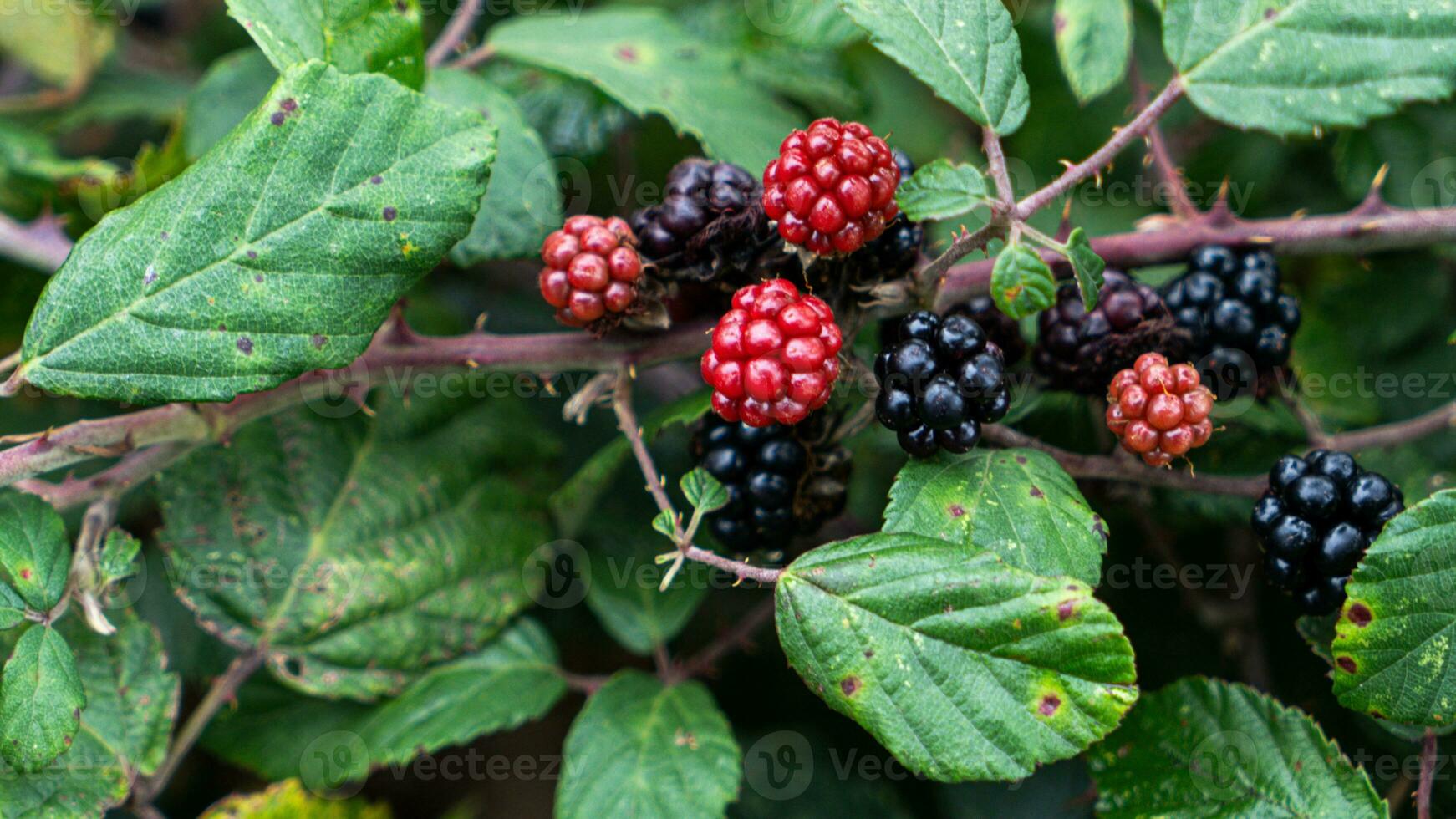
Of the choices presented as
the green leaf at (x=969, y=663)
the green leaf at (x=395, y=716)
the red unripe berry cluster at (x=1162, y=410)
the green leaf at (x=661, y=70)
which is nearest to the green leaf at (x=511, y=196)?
the green leaf at (x=661, y=70)

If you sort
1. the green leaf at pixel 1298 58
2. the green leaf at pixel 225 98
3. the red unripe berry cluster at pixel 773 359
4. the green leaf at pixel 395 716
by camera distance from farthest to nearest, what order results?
the green leaf at pixel 225 98 < the green leaf at pixel 395 716 < the green leaf at pixel 1298 58 < the red unripe berry cluster at pixel 773 359

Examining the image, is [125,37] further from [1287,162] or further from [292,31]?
[1287,162]

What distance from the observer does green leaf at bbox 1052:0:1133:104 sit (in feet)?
4.50

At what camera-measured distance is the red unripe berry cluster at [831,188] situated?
1.03m

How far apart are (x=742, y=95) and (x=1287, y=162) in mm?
1183

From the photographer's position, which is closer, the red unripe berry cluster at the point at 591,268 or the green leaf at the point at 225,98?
the red unripe berry cluster at the point at 591,268

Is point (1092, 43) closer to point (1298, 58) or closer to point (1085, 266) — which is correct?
point (1298, 58)

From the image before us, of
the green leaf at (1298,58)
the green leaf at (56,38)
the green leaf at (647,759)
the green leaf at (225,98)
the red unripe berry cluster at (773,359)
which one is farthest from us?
the green leaf at (56,38)

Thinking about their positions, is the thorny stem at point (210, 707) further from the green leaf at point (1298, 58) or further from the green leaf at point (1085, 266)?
the green leaf at point (1298, 58)

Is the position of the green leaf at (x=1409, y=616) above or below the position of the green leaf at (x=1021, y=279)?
below

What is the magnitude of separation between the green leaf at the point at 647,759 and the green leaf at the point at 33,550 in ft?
2.23

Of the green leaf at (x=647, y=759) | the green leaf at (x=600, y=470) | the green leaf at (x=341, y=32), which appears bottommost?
the green leaf at (x=647, y=759)

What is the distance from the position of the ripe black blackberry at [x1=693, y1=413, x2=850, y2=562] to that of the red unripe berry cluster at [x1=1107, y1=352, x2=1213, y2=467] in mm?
345

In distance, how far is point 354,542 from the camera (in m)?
1.56
